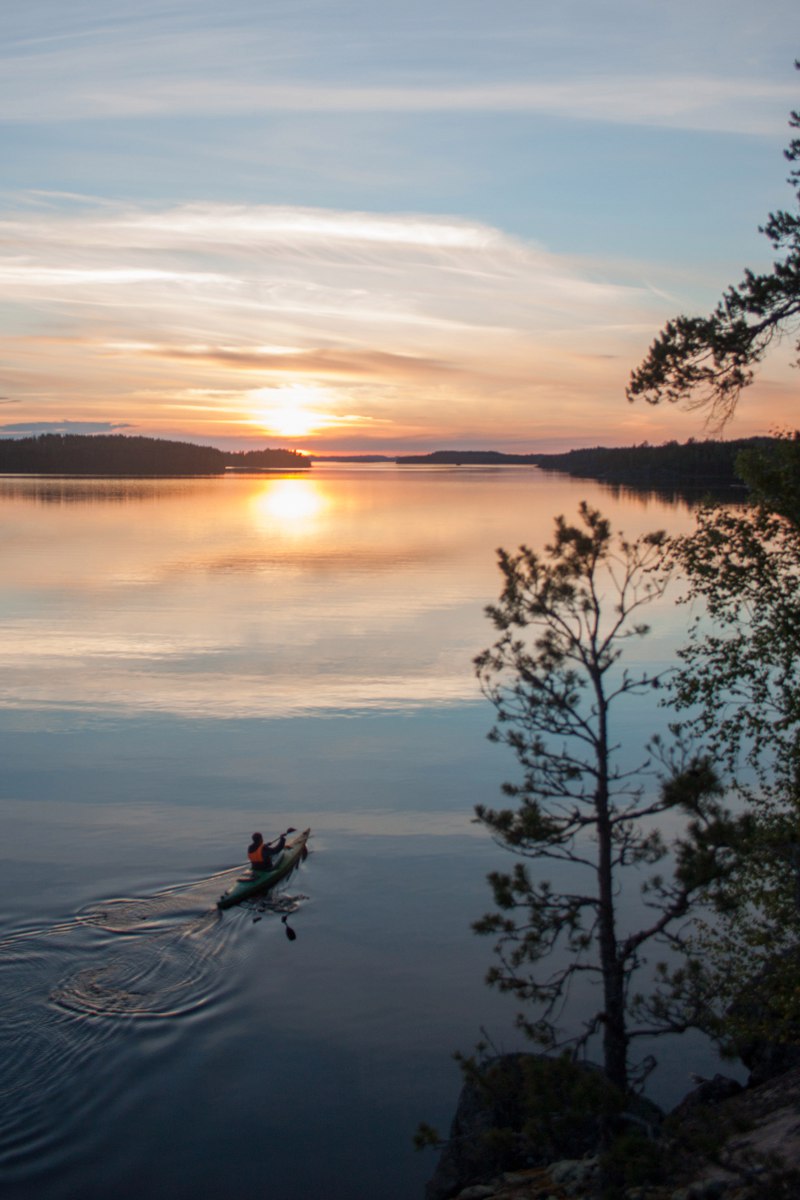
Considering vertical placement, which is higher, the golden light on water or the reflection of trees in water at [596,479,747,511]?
the reflection of trees in water at [596,479,747,511]

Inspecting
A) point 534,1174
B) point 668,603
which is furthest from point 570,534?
point 668,603

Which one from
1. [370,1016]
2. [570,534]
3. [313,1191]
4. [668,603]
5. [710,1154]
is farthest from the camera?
[668,603]

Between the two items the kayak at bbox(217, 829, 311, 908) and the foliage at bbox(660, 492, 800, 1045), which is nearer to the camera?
the foliage at bbox(660, 492, 800, 1045)

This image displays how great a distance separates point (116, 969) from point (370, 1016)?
463 centimetres

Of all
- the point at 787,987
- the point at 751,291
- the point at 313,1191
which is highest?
the point at 751,291

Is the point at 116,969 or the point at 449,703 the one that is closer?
the point at 116,969

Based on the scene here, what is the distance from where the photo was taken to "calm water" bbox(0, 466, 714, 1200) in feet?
49.6

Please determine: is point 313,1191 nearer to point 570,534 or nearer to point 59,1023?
point 59,1023

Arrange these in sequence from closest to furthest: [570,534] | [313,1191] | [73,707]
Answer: [570,534] < [313,1191] < [73,707]

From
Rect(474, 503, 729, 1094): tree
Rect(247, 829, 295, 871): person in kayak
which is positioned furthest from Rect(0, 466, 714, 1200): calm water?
Rect(474, 503, 729, 1094): tree

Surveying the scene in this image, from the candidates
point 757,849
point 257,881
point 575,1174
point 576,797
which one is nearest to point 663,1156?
point 575,1174

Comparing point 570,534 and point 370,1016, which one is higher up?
point 570,534

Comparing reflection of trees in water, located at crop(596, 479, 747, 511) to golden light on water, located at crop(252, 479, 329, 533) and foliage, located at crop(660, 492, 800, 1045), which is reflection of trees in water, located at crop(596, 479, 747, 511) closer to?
golden light on water, located at crop(252, 479, 329, 533)

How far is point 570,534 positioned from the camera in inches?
521
